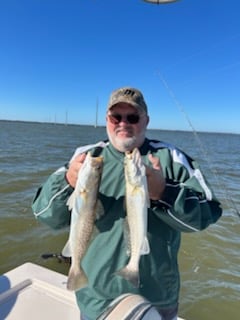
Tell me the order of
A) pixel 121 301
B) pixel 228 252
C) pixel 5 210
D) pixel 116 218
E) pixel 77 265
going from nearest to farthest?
pixel 121 301 < pixel 77 265 < pixel 116 218 < pixel 228 252 < pixel 5 210

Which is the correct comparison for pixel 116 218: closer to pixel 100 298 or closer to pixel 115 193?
pixel 115 193

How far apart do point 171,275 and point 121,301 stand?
2.06 ft

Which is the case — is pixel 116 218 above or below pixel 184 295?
above

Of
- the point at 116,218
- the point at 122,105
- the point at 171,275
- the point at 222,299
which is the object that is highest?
the point at 122,105

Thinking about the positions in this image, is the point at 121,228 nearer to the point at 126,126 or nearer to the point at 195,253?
the point at 126,126

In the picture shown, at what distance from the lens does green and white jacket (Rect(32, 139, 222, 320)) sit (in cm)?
250

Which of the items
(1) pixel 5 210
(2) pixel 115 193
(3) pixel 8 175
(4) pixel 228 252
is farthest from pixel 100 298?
(3) pixel 8 175

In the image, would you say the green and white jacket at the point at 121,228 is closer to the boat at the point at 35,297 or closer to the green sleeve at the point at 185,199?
the green sleeve at the point at 185,199

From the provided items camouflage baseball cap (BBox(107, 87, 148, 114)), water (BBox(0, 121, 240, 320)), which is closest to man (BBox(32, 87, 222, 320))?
camouflage baseball cap (BBox(107, 87, 148, 114))

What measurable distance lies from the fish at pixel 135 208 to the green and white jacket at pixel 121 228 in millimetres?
215

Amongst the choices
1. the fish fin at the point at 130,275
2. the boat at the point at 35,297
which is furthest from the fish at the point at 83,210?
the boat at the point at 35,297

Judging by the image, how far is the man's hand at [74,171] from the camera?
2.29 metres

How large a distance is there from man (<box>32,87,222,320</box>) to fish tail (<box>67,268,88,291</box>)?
0.24 meters

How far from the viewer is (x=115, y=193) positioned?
2.62m
